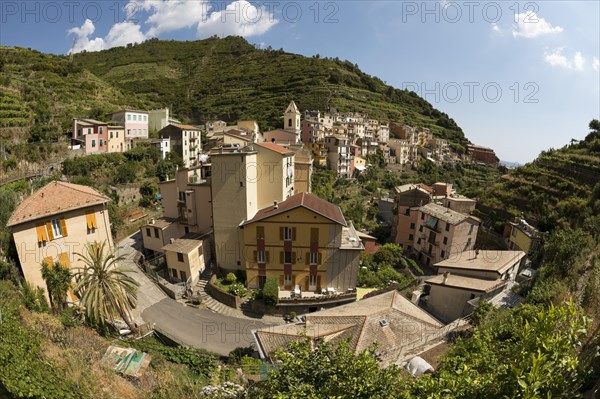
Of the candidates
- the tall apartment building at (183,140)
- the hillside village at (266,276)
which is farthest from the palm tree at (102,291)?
the tall apartment building at (183,140)

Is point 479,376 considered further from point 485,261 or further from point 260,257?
point 260,257

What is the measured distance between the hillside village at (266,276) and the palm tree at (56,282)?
100mm

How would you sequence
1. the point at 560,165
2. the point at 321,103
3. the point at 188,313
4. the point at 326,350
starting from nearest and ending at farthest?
the point at 326,350 → the point at 188,313 → the point at 560,165 → the point at 321,103

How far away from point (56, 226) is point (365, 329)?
1887 centimetres

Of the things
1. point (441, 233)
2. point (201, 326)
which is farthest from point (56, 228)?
point (441, 233)

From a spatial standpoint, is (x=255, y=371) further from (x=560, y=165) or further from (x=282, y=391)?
(x=560, y=165)

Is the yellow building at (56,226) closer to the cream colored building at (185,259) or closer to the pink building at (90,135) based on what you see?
the cream colored building at (185,259)

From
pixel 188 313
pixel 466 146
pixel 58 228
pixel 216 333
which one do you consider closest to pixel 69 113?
pixel 58 228

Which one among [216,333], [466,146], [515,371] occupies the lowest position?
[216,333]

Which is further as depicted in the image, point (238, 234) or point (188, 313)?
point (238, 234)

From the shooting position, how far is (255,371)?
1421 centimetres

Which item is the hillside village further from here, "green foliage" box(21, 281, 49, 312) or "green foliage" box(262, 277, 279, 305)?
"green foliage" box(262, 277, 279, 305)

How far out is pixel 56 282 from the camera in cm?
1738

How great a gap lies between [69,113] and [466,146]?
4243 inches
